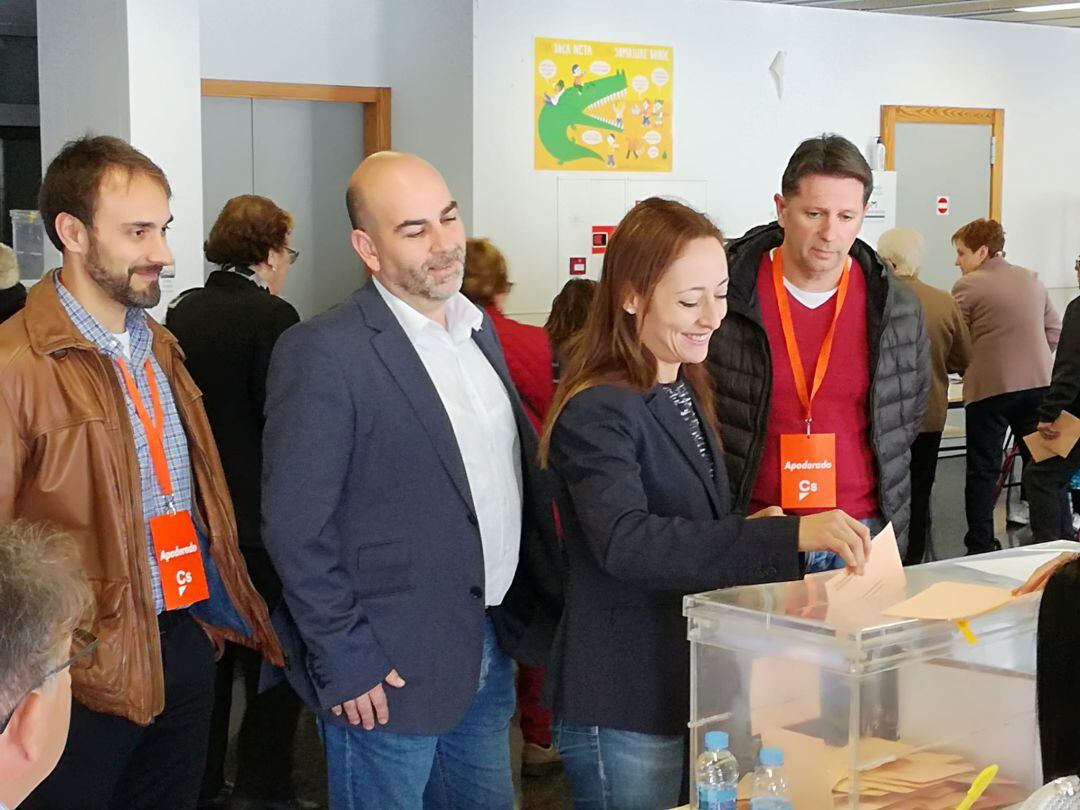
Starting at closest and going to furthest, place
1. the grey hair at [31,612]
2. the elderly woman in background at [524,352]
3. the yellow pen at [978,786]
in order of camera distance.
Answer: the grey hair at [31,612]
the yellow pen at [978,786]
the elderly woman in background at [524,352]

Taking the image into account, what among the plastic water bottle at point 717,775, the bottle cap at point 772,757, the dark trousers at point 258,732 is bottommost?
the dark trousers at point 258,732

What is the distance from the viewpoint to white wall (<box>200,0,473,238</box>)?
23.4 feet

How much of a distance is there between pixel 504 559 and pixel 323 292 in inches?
214

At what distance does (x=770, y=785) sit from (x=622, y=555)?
40 centimetres

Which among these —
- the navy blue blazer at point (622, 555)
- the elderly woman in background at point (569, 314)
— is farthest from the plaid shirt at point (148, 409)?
the elderly woman in background at point (569, 314)

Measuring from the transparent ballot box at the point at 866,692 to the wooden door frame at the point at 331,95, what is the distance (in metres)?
5.80

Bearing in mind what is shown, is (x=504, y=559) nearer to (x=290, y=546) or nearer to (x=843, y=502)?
(x=290, y=546)

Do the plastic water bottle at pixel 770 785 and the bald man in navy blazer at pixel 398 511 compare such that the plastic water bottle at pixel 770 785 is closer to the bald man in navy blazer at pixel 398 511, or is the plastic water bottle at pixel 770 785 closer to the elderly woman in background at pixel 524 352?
the bald man in navy blazer at pixel 398 511

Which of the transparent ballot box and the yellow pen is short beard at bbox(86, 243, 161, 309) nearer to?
the transparent ballot box

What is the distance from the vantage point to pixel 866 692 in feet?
5.79

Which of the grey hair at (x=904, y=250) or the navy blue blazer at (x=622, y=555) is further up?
the grey hair at (x=904, y=250)

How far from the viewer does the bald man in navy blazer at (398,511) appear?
234cm

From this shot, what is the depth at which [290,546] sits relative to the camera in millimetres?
2328

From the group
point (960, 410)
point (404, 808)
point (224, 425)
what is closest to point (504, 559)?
point (404, 808)
